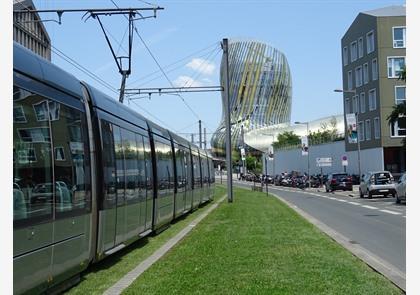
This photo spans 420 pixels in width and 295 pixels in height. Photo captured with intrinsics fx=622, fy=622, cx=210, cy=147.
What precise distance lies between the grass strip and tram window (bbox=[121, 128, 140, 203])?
118cm

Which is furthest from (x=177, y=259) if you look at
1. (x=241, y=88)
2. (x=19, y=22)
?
(x=241, y=88)

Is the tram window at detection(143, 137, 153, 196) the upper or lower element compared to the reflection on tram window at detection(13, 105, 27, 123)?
lower

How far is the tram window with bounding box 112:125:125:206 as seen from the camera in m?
11.4

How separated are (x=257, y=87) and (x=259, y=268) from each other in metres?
155

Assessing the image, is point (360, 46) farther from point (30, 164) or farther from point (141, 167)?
point (30, 164)

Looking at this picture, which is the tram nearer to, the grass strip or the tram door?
the tram door

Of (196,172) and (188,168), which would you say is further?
(196,172)

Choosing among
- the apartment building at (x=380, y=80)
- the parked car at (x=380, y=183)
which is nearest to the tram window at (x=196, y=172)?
the parked car at (x=380, y=183)

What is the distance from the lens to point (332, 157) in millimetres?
92812

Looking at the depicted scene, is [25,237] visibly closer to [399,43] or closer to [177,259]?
[177,259]

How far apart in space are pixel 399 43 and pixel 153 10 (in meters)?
54.1

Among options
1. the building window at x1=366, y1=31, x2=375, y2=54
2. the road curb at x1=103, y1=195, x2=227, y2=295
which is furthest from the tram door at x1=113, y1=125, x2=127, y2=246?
the building window at x1=366, y1=31, x2=375, y2=54

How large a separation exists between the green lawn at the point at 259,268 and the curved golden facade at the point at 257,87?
467 ft

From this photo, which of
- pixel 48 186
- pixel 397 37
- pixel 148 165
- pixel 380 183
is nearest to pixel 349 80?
pixel 397 37
